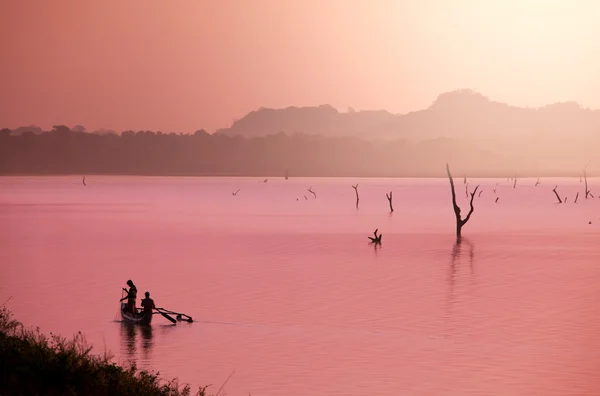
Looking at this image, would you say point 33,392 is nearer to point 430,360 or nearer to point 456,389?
point 456,389

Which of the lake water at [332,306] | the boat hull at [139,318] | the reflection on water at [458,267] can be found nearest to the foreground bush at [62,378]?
the lake water at [332,306]

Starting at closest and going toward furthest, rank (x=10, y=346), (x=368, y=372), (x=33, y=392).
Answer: (x=33, y=392) → (x=10, y=346) → (x=368, y=372)

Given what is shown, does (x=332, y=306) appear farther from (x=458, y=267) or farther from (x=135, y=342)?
(x=458, y=267)

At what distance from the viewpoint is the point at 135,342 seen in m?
34.2

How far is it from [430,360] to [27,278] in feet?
98.4

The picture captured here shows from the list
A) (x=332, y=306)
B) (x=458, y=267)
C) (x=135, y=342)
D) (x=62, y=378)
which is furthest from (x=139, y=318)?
(x=458, y=267)

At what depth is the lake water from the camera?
29406 millimetres

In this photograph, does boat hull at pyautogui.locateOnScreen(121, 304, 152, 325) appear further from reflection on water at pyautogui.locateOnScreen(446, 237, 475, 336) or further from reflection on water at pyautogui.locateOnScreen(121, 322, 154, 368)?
reflection on water at pyautogui.locateOnScreen(446, 237, 475, 336)

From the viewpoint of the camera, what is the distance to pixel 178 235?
9044 cm

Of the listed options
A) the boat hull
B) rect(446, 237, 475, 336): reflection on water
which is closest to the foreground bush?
the boat hull

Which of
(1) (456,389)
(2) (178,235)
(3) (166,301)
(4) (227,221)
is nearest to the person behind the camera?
(1) (456,389)

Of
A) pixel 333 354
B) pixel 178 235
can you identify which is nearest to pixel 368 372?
pixel 333 354

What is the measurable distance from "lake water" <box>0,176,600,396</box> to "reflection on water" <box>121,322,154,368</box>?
8 cm

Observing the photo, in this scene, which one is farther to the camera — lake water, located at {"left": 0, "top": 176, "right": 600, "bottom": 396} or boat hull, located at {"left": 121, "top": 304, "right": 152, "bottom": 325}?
boat hull, located at {"left": 121, "top": 304, "right": 152, "bottom": 325}
